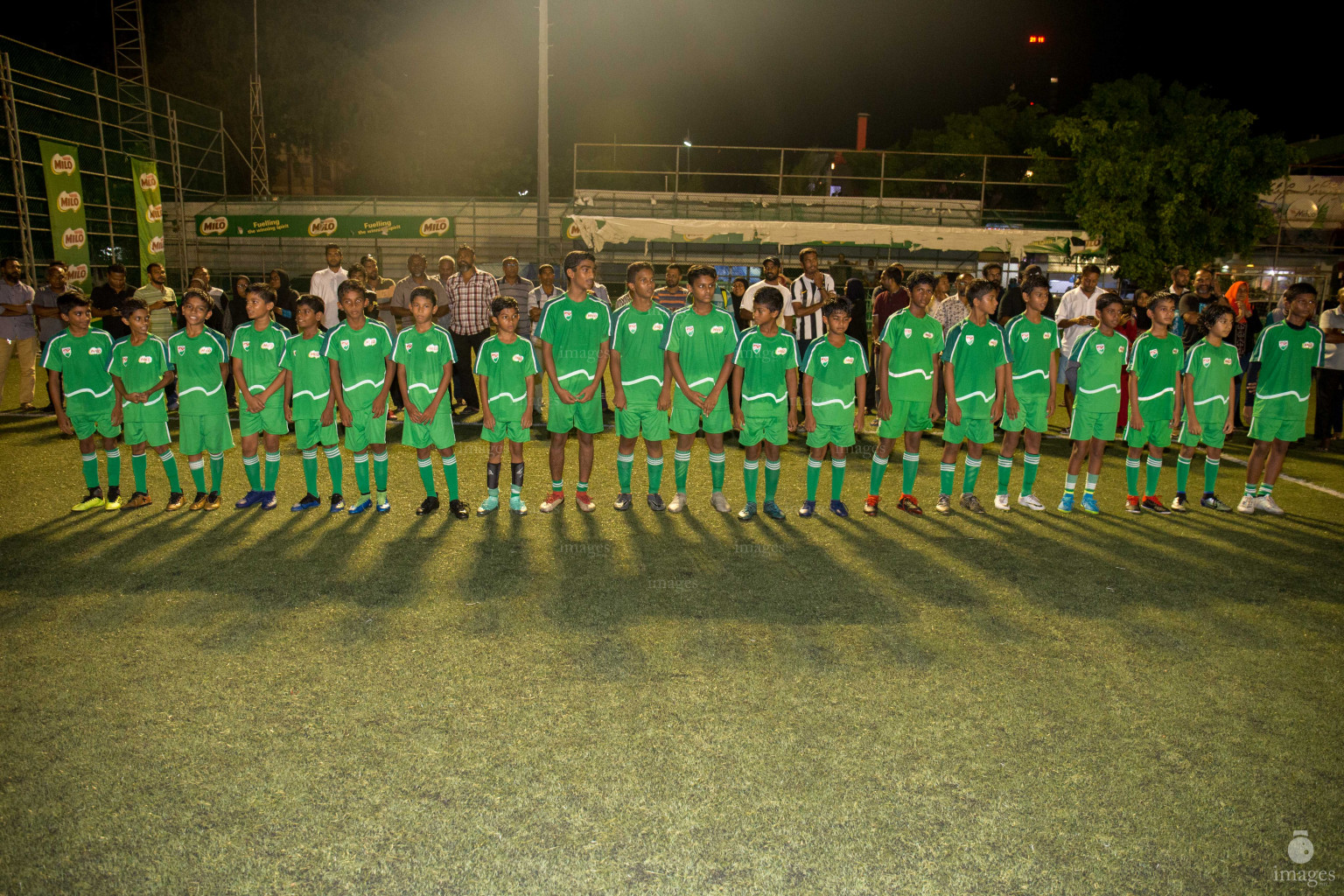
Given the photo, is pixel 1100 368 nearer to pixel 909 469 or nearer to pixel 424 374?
pixel 909 469

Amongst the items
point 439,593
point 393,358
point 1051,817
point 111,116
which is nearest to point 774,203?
point 111,116

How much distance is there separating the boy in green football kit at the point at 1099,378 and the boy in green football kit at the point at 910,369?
117 centimetres

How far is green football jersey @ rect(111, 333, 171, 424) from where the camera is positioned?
6461 mm

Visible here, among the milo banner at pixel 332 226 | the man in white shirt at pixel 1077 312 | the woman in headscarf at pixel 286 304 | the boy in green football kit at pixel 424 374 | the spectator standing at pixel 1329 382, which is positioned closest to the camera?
the boy in green football kit at pixel 424 374

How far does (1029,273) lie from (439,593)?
→ 222 inches

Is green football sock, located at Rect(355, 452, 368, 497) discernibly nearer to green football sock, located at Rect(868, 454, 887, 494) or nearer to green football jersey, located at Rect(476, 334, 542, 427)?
green football jersey, located at Rect(476, 334, 542, 427)

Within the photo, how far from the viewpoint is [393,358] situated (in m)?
6.40

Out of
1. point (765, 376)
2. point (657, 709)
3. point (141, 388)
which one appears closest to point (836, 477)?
point (765, 376)

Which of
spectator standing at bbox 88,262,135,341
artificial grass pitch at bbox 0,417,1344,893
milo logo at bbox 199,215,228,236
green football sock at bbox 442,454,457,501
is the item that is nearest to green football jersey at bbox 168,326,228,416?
artificial grass pitch at bbox 0,417,1344,893

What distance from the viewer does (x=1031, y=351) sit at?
6.76m

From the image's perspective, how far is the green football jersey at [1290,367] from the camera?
6.74 m

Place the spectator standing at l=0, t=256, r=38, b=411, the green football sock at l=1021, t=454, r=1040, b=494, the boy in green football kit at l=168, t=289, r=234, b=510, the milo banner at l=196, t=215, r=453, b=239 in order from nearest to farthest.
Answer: the boy in green football kit at l=168, t=289, r=234, b=510 < the green football sock at l=1021, t=454, r=1040, b=494 < the spectator standing at l=0, t=256, r=38, b=411 < the milo banner at l=196, t=215, r=453, b=239

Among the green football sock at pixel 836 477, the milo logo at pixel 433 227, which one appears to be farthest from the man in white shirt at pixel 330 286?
the milo logo at pixel 433 227

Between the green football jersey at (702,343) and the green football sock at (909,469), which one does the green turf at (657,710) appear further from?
the green football jersey at (702,343)
